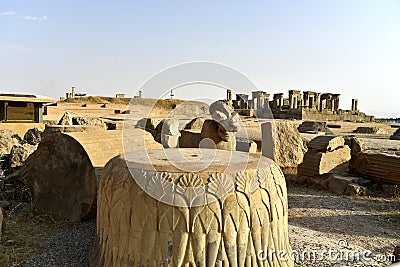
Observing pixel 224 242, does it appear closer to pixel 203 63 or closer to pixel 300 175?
pixel 203 63

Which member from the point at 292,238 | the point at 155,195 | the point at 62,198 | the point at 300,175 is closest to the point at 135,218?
the point at 155,195

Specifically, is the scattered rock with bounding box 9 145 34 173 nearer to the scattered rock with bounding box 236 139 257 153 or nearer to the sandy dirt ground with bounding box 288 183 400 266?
the scattered rock with bounding box 236 139 257 153

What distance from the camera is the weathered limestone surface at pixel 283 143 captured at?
866cm

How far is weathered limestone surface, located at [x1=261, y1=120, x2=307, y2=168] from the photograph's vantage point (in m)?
8.66

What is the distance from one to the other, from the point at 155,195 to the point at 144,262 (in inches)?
20.4

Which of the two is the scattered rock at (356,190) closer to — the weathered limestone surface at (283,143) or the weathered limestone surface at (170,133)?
the weathered limestone surface at (283,143)

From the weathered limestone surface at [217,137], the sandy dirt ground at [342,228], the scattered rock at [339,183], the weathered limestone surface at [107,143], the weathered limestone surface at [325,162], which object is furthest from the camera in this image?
the weathered limestone surface at [325,162]

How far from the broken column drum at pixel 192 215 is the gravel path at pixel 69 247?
2.53ft

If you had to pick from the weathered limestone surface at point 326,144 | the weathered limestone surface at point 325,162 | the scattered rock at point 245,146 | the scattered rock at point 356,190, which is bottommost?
the scattered rock at point 356,190

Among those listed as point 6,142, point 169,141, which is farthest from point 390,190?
point 6,142

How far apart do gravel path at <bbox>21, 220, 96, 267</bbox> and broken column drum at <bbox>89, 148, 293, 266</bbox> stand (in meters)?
0.77

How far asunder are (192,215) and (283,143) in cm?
680

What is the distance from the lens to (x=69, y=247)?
3859 millimetres

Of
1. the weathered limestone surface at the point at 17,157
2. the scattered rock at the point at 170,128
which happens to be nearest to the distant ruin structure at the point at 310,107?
the scattered rock at the point at 170,128
